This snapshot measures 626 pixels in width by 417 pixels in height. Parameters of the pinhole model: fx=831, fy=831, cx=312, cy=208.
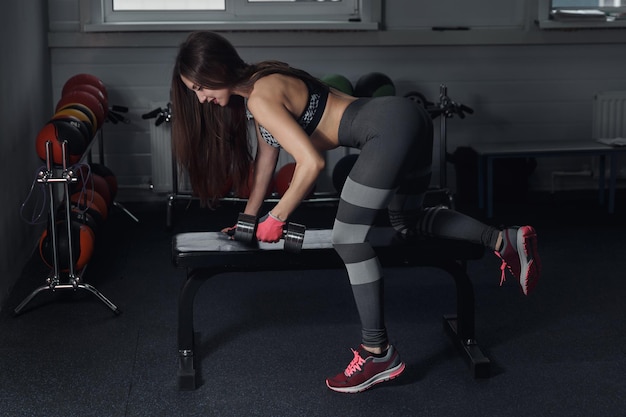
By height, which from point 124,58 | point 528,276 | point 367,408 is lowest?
point 367,408

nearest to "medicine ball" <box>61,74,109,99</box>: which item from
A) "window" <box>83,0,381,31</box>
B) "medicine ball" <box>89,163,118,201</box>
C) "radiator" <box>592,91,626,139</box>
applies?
"medicine ball" <box>89,163,118,201</box>

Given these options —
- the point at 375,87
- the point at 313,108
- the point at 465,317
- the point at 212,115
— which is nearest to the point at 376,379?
the point at 465,317

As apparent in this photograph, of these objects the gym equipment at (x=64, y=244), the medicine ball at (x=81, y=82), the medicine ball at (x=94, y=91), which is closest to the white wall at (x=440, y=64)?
the medicine ball at (x=81, y=82)

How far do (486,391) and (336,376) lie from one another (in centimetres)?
43

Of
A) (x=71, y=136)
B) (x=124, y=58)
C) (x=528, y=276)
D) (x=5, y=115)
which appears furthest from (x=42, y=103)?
(x=528, y=276)

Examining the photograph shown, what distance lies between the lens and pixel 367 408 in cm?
226

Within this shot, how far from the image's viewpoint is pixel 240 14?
480 cm

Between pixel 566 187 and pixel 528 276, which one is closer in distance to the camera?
pixel 528 276

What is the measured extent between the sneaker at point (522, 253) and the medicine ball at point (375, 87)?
6.72 ft

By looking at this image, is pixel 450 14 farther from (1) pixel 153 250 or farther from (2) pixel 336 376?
(2) pixel 336 376

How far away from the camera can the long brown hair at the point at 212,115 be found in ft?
7.18

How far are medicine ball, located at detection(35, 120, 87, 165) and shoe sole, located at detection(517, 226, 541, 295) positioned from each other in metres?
1.63

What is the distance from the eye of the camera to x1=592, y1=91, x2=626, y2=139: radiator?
195 inches

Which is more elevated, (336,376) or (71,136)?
(71,136)
